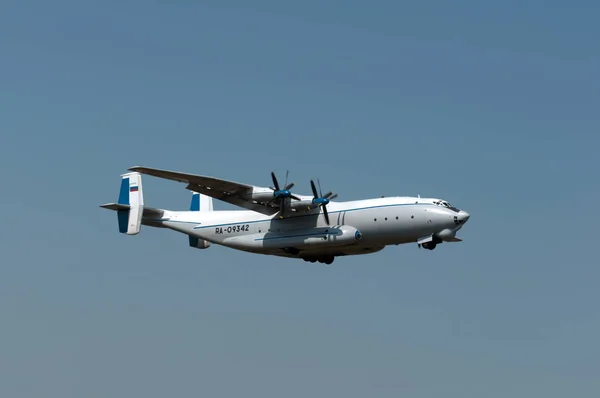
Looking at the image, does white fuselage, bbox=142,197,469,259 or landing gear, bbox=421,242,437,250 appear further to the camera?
landing gear, bbox=421,242,437,250

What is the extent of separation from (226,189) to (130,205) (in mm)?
5992

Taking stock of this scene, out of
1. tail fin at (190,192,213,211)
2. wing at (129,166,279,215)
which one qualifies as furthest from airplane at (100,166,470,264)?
tail fin at (190,192,213,211)

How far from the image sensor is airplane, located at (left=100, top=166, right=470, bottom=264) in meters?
53.4

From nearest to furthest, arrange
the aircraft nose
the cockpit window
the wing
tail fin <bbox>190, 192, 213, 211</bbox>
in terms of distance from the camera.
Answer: the wing, the aircraft nose, the cockpit window, tail fin <bbox>190, 192, 213, 211</bbox>

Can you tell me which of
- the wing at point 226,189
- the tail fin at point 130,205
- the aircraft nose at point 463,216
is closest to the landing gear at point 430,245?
the aircraft nose at point 463,216

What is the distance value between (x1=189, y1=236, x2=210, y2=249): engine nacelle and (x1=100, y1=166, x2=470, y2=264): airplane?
2.06ft

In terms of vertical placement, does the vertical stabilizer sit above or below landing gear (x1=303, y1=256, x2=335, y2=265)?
above

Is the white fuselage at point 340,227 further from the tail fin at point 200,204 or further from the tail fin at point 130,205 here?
the tail fin at point 130,205

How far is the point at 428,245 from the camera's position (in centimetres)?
5375

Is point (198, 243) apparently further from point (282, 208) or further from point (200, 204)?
point (282, 208)

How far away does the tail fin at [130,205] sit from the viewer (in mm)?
56625

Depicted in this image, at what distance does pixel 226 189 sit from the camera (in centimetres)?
5459

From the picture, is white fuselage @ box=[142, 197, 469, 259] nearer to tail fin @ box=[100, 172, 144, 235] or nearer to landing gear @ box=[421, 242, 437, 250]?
landing gear @ box=[421, 242, 437, 250]

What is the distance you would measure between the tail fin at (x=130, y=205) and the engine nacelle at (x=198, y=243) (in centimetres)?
362
